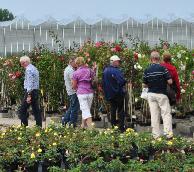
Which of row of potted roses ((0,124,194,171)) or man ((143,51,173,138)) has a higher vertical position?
man ((143,51,173,138))

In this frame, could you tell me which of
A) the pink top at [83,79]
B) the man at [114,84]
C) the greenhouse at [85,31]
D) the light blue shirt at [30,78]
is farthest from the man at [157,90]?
the greenhouse at [85,31]

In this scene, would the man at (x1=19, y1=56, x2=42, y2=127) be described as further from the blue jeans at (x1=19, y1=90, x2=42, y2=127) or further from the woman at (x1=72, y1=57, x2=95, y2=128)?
the woman at (x1=72, y1=57, x2=95, y2=128)

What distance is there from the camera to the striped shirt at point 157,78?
10102 mm

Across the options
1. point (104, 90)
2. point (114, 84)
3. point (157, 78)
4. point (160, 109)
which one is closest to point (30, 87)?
point (104, 90)

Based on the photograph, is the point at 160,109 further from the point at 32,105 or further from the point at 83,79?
the point at 32,105

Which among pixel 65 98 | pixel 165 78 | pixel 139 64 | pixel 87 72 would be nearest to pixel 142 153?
pixel 165 78

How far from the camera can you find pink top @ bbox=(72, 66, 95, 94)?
12016mm

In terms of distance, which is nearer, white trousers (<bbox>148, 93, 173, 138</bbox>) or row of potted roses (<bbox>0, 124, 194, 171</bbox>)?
row of potted roses (<bbox>0, 124, 194, 171</bbox>)

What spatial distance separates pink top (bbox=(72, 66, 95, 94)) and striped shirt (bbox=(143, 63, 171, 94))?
80.0 inches

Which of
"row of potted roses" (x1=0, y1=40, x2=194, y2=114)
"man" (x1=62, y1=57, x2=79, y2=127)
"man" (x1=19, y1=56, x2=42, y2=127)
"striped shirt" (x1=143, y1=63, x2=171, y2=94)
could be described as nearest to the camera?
"striped shirt" (x1=143, y1=63, x2=171, y2=94)

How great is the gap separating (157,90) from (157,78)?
0.24 m

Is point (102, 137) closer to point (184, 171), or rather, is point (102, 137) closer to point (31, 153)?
point (31, 153)

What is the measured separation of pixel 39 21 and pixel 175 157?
1786 cm

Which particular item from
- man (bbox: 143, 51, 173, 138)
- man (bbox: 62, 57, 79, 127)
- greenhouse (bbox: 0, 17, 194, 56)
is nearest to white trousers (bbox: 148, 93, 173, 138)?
man (bbox: 143, 51, 173, 138)
